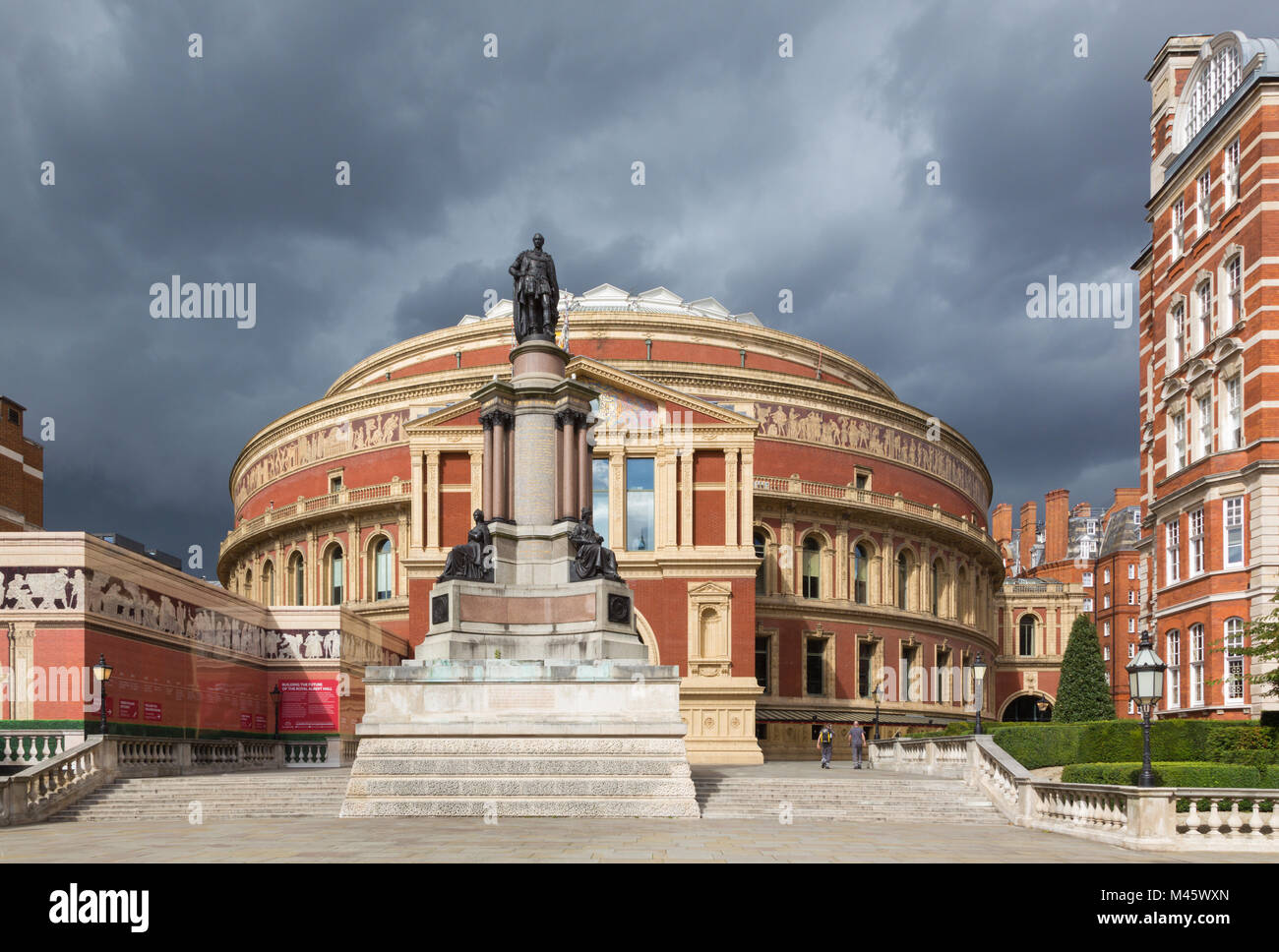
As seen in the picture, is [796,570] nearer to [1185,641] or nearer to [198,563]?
[1185,641]

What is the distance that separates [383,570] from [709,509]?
22752 mm

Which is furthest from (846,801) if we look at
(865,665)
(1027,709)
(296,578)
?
(1027,709)

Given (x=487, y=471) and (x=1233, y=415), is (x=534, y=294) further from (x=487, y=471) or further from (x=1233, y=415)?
(x=1233, y=415)

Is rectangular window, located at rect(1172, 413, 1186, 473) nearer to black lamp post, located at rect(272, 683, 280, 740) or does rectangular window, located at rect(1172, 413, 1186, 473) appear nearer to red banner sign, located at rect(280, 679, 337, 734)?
red banner sign, located at rect(280, 679, 337, 734)

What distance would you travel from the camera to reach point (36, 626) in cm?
3158

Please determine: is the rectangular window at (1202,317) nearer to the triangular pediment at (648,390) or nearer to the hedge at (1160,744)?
the hedge at (1160,744)

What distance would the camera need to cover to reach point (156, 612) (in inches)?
1462

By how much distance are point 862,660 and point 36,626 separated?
43.7m

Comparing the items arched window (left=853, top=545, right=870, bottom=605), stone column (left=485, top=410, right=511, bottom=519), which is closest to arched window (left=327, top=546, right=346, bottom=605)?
arched window (left=853, top=545, right=870, bottom=605)

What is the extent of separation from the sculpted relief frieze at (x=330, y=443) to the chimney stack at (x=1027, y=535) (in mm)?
93634

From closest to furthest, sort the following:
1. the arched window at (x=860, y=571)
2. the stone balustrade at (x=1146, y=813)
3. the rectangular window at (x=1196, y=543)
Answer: the stone balustrade at (x=1146, y=813)
the rectangular window at (x=1196, y=543)
the arched window at (x=860, y=571)

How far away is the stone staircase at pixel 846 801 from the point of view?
25453 mm

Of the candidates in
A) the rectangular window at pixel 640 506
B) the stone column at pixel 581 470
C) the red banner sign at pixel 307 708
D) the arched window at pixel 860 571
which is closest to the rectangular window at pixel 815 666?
the arched window at pixel 860 571

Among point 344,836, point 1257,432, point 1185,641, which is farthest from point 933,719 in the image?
point 344,836
